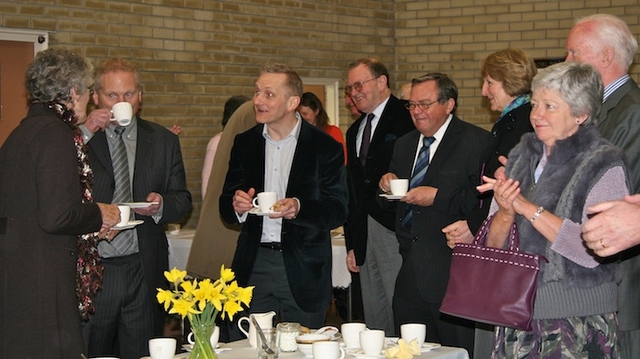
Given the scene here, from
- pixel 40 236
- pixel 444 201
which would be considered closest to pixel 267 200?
pixel 444 201

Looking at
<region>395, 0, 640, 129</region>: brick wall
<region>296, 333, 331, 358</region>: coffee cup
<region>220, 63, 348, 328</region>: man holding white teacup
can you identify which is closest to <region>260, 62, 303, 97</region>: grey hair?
<region>220, 63, 348, 328</region>: man holding white teacup

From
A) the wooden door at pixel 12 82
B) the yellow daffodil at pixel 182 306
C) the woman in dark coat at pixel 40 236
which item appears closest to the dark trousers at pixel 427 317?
the woman in dark coat at pixel 40 236

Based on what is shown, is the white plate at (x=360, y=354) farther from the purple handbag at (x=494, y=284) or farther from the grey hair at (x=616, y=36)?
the grey hair at (x=616, y=36)

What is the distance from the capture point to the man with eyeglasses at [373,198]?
5.80m

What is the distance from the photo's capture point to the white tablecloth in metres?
6.69

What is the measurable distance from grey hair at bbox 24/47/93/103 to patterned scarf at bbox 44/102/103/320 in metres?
0.06

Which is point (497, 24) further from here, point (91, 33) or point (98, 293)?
point (98, 293)

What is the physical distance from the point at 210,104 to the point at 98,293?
182 inches

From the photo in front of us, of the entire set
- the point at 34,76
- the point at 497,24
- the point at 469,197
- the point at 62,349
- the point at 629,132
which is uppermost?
the point at 497,24

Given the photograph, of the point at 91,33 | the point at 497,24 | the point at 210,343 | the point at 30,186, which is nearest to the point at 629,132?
the point at 210,343

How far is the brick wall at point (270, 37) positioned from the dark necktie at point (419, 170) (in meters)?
3.75

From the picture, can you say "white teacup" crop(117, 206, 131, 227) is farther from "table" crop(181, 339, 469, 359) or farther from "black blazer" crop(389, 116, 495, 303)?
"black blazer" crop(389, 116, 495, 303)

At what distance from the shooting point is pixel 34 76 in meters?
4.24

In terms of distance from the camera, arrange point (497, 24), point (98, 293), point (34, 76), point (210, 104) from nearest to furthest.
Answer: point (34, 76)
point (98, 293)
point (210, 104)
point (497, 24)
